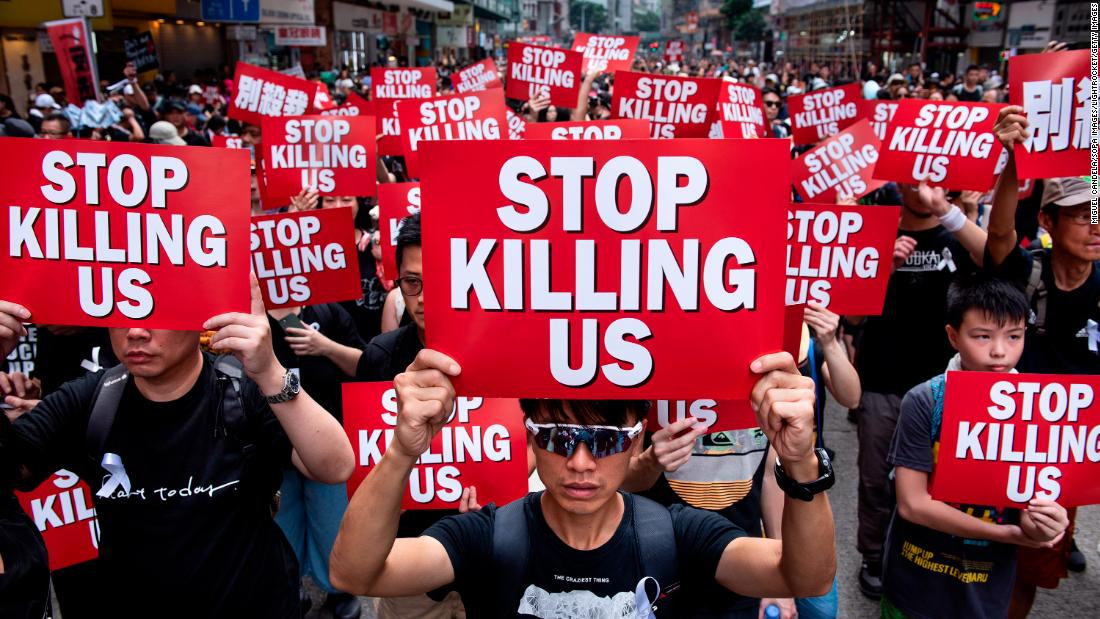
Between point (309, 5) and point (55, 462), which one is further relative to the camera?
point (309, 5)

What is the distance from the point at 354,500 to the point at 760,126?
7.31 metres

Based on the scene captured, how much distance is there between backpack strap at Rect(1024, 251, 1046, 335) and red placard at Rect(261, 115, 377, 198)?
4437mm

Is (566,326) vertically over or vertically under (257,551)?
over

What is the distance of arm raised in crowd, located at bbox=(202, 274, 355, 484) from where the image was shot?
2320 mm

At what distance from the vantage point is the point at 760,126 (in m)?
8.37

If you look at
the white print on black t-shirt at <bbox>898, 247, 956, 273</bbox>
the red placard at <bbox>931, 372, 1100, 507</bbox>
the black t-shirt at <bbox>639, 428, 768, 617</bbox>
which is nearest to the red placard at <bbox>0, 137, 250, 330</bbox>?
the black t-shirt at <bbox>639, 428, 768, 617</bbox>

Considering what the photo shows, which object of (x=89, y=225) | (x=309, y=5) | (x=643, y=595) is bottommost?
(x=643, y=595)

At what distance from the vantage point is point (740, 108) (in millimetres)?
8336

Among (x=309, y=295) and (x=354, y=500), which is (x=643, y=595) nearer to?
(x=354, y=500)

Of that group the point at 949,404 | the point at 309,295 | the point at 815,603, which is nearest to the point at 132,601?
the point at 309,295

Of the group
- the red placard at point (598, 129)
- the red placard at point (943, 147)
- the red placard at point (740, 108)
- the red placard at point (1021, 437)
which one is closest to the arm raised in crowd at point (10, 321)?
the red placard at point (1021, 437)

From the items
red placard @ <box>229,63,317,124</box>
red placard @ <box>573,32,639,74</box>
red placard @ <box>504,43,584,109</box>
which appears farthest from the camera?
red placard @ <box>573,32,639,74</box>

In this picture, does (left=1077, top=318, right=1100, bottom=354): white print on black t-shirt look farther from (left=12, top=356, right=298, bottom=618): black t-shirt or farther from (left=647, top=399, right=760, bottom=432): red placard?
(left=12, top=356, right=298, bottom=618): black t-shirt

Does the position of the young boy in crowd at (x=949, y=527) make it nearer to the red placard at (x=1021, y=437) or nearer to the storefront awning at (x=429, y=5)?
the red placard at (x=1021, y=437)
